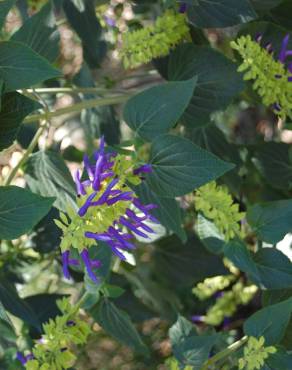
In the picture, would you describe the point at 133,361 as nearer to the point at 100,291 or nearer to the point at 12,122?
the point at 100,291

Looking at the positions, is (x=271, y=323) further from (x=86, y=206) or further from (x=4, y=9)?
(x=4, y=9)

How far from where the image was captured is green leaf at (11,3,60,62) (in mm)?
820

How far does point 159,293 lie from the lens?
3.80 feet

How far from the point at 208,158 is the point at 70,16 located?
15.7 inches

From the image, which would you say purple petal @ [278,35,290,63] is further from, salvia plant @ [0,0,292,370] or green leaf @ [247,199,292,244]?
green leaf @ [247,199,292,244]

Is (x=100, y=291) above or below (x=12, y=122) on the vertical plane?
below

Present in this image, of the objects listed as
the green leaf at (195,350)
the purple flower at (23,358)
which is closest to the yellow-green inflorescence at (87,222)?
the green leaf at (195,350)

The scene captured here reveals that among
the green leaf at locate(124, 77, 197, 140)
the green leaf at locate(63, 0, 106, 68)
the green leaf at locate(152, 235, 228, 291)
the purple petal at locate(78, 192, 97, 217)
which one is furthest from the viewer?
the green leaf at locate(152, 235, 228, 291)

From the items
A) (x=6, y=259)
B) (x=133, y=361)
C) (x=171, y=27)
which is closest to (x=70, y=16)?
(x=171, y=27)

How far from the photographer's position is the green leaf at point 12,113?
2.16 feet

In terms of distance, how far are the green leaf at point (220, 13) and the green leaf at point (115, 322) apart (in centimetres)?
29

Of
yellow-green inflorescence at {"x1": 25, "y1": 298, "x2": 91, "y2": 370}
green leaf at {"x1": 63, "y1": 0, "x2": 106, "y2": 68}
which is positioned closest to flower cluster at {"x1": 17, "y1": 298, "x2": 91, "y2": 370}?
yellow-green inflorescence at {"x1": 25, "y1": 298, "x2": 91, "y2": 370}

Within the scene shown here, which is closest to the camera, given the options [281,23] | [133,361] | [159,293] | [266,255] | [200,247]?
[266,255]

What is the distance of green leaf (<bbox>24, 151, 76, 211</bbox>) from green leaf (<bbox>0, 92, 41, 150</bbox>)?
13 centimetres
